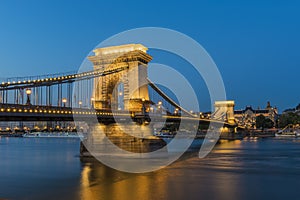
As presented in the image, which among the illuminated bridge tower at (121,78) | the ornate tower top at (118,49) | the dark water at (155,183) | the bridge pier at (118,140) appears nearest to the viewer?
the dark water at (155,183)

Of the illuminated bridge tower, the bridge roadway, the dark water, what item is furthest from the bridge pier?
the dark water

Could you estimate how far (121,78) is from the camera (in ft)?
183

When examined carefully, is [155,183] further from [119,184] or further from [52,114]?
[52,114]

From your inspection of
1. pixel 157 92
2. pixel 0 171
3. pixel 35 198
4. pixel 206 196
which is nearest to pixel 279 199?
pixel 206 196

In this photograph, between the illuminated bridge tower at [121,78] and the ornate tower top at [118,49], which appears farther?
the ornate tower top at [118,49]

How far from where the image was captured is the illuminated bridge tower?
177 ft

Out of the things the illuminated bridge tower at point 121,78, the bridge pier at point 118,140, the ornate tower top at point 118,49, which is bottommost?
the bridge pier at point 118,140

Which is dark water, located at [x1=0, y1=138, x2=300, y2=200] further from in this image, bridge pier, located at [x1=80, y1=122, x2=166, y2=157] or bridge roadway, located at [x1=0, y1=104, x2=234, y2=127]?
bridge pier, located at [x1=80, y1=122, x2=166, y2=157]

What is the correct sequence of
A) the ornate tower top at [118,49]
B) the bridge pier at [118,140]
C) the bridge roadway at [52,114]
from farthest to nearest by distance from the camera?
the ornate tower top at [118,49] < the bridge pier at [118,140] < the bridge roadway at [52,114]

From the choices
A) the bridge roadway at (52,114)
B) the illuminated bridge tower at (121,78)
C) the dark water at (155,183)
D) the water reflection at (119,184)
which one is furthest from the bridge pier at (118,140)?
the water reflection at (119,184)

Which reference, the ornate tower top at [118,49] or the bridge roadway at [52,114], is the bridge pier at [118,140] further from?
the ornate tower top at [118,49]

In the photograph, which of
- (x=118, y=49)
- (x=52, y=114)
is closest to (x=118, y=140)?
(x=118, y=49)

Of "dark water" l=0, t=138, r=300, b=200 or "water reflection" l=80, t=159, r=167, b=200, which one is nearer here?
"water reflection" l=80, t=159, r=167, b=200

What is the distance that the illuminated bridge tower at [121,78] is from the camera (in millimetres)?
53812
